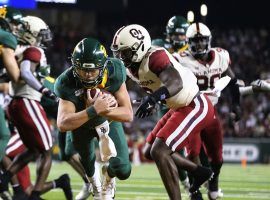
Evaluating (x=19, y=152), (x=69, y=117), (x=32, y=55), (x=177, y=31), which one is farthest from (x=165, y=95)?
(x=177, y=31)

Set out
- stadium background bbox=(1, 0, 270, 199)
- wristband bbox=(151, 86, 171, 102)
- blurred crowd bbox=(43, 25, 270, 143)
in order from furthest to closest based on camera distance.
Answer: stadium background bbox=(1, 0, 270, 199)
blurred crowd bbox=(43, 25, 270, 143)
wristband bbox=(151, 86, 171, 102)

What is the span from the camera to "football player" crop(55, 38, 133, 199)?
459cm

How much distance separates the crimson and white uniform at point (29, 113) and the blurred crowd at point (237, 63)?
11.0m

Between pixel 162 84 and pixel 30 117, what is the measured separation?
1.32m

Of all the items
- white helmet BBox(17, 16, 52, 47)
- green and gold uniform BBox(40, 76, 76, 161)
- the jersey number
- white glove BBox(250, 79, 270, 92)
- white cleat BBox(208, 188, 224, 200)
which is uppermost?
white helmet BBox(17, 16, 52, 47)

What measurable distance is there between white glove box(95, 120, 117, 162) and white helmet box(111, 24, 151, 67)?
1.82ft

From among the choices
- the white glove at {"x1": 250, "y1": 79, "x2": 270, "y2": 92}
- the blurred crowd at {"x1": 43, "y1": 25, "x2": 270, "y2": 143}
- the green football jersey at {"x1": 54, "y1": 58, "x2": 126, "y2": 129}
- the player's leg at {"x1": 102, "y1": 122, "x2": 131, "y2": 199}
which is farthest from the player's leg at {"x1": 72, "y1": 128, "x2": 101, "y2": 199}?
the blurred crowd at {"x1": 43, "y1": 25, "x2": 270, "y2": 143}

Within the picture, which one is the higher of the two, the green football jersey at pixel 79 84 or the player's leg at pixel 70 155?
the green football jersey at pixel 79 84

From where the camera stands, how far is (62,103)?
4.82 metres

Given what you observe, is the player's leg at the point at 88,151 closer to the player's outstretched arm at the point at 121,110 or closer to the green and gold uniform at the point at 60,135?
the player's outstretched arm at the point at 121,110

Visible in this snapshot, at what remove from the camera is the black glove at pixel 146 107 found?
470cm

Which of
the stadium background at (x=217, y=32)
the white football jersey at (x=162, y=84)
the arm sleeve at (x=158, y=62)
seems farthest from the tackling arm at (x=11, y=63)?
the stadium background at (x=217, y=32)

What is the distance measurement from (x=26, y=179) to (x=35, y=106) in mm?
781

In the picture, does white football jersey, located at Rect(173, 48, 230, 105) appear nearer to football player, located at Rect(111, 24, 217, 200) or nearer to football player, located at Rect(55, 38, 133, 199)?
football player, located at Rect(111, 24, 217, 200)
